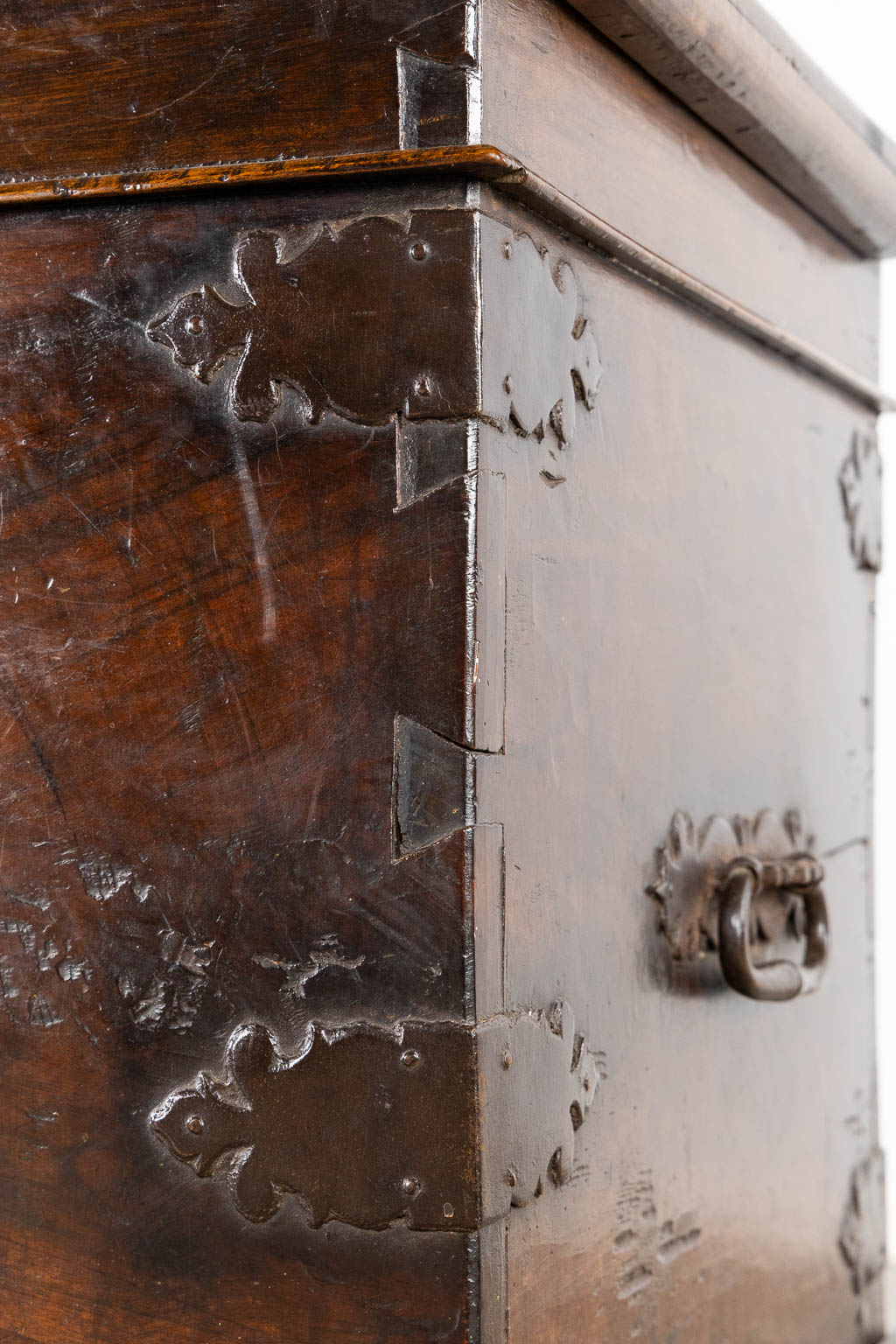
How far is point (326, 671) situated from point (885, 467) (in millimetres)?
1544

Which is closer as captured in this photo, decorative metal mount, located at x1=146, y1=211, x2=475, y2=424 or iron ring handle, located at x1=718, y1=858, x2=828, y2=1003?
Result: decorative metal mount, located at x1=146, y1=211, x2=475, y2=424

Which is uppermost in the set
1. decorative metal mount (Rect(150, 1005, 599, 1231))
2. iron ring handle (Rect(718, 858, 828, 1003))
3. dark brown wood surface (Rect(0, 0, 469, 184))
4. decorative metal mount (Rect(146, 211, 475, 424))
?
dark brown wood surface (Rect(0, 0, 469, 184))

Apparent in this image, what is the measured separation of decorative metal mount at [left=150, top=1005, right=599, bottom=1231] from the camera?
0.86m

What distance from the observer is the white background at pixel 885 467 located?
2223mm

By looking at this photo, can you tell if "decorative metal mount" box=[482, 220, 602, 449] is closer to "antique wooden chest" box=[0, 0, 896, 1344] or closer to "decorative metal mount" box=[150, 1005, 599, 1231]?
"antique wooden chest" box=[0, 0, 896, 1344]

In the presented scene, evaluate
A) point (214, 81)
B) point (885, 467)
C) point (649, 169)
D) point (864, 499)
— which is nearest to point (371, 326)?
point (214, 81)

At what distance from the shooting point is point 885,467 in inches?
88.3

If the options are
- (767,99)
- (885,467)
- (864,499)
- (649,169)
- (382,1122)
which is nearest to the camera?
(382,1122)

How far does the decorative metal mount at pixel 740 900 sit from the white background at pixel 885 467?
97 centimetres

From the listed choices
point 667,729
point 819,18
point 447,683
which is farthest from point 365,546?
point 819,18

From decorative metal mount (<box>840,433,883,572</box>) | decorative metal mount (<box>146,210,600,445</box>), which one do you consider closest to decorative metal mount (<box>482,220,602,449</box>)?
decorative metal mount (<box>146,210,600,445</box>)

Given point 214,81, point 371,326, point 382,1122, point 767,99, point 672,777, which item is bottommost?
point 382,1122

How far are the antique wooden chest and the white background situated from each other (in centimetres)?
124

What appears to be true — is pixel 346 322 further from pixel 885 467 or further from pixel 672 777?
pixel 885 467
